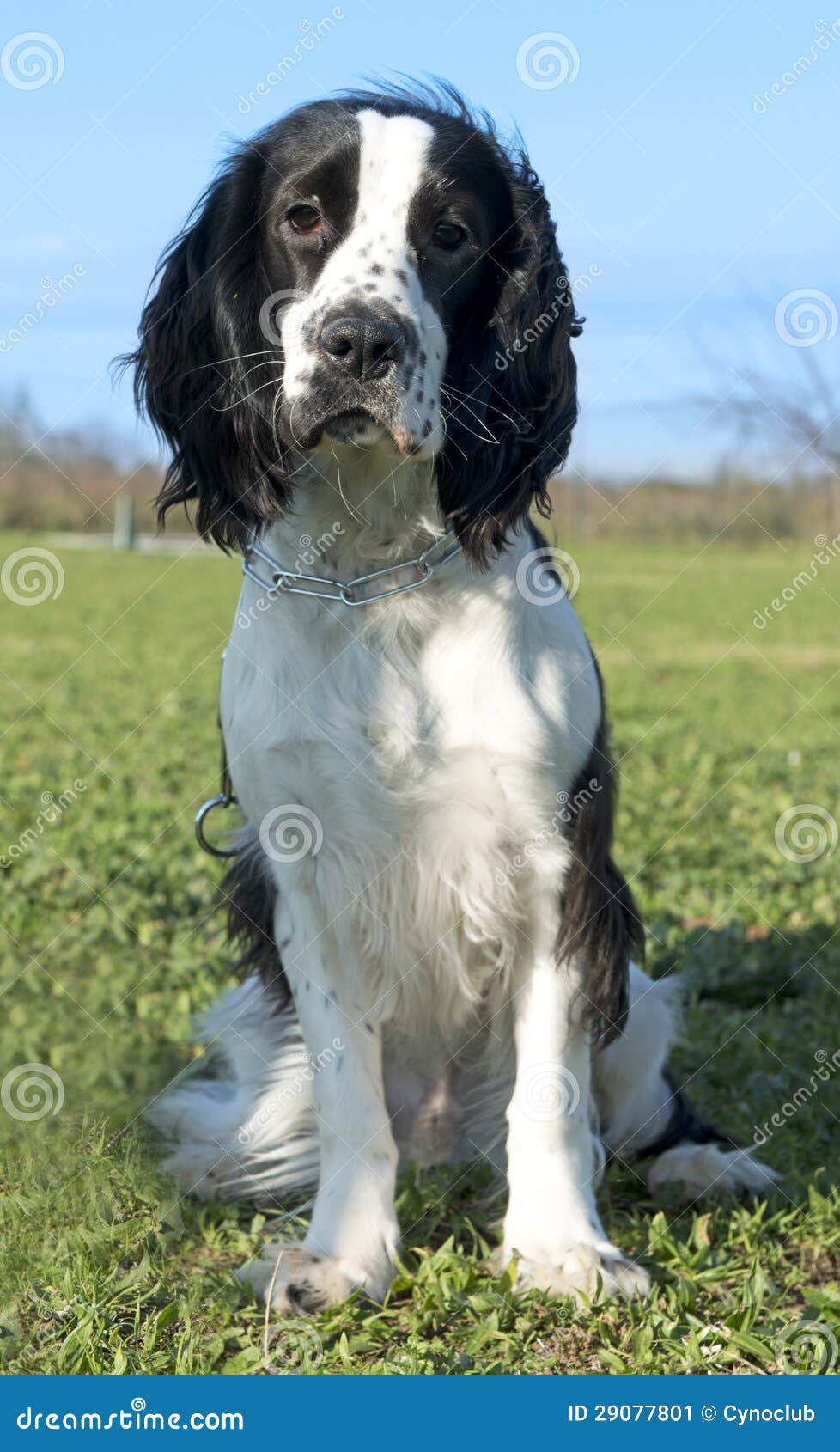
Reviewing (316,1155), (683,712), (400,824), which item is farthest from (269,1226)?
(683,712)

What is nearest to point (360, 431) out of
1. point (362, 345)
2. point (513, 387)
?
point (362, 345)

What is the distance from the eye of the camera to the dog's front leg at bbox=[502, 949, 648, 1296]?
2996mm

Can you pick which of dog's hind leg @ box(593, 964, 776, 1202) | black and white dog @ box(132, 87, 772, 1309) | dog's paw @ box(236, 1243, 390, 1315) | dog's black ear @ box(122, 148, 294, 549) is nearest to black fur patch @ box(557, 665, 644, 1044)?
black and white dog @ box(132, 87, 772, 1309)

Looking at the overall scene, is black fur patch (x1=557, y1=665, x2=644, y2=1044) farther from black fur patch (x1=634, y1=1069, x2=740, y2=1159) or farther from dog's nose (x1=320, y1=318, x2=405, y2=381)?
dog's nose (x1=320, y1=318, x2=405, y2=381)

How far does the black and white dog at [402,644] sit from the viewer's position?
9.53ft

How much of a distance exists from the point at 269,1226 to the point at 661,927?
2238 millimetres

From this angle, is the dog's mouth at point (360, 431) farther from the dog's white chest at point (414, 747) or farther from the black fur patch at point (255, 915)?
the black fur patch at point (255, 915)

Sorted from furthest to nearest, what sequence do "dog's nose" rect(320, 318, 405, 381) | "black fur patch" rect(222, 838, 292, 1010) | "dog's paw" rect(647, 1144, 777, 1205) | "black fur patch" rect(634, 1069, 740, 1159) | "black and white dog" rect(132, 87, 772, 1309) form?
"black fur patch" rect(634, 1069, 740, 1159) → "dog's paw" rect(647, 1144, 777, 1205) → "black fur patch" rect(222, 838, 292, 1010) → "black and white dog" rect(132, 87, 772, 1309) → "dog's nose" rect(320, 318, 405, 381)

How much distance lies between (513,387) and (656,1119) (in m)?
1.77

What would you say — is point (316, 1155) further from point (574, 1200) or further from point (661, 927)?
point (661, 927)

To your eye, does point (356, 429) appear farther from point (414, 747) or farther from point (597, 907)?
point (597, 907)

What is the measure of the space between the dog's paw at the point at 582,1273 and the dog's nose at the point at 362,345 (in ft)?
5.85

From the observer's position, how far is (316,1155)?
3504mm

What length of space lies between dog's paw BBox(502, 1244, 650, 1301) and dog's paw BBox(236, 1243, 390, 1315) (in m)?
0.30
